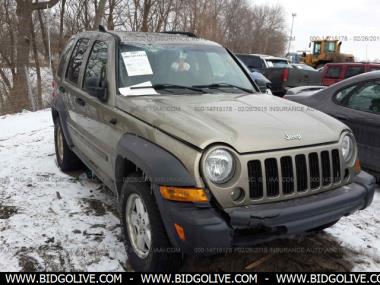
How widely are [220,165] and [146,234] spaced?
2.88 ft

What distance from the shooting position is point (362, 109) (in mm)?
5195

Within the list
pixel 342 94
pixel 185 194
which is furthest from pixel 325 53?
pixel 185 194

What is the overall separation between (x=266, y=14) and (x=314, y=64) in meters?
45.7

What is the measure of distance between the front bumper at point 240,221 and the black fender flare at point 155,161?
138 mm

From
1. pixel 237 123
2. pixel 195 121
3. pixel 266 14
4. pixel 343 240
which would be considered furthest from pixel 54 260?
pixel 266 14

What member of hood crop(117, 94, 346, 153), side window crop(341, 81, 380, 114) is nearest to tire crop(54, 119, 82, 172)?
hood crop(117, 94, 346, 153)

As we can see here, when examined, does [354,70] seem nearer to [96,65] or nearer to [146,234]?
[96,65]

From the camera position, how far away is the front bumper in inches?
98.8

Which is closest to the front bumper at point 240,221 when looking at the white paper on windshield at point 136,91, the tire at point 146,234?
the tire at point 146,234

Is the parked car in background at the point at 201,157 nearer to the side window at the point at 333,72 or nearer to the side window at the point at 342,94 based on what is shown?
the side window at the point at 342,94

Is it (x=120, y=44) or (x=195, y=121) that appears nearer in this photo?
(x=195, y=121)

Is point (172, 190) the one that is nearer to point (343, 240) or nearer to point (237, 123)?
point (237, 123)

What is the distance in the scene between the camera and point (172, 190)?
8.66 feet

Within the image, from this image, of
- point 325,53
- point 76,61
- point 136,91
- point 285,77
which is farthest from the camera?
point 325,53
